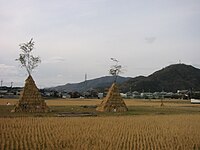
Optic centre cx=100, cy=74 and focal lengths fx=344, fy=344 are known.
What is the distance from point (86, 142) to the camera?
1423 centimetres

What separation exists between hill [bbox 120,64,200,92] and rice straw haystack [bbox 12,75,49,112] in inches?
4602

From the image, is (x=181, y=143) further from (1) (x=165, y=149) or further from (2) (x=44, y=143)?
(2) (x=44, y=143)

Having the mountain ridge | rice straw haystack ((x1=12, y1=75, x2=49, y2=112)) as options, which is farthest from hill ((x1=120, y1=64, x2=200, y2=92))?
rice straw haystack ((x1=12, y1=75, x2=49, y2=112))

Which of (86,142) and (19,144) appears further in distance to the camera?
(86,142)

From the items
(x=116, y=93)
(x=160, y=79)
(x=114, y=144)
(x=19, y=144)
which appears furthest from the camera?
(x=160, y=79)

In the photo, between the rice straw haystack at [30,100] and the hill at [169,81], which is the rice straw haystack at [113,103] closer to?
the rice straw haystack at [30,100]

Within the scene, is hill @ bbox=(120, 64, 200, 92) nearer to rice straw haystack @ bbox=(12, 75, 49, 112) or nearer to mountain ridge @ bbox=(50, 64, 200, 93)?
mountain ridge @ bbox=(50, 64, 200, 93)

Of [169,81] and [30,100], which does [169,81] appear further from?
[30,100]

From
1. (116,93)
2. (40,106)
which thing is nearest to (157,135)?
(40,106)

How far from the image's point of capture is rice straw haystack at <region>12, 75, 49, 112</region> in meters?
32.3

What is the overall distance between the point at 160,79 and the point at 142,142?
145250mm

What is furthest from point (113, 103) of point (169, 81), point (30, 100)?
point (169, 81)

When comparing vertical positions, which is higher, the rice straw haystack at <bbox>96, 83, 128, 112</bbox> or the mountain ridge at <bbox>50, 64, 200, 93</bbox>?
the mountain ridge at <bbox>50, 64, 200, 93</bbox>

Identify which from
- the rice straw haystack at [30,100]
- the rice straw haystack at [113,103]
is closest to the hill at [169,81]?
the rice straw haystack at [113,103]
